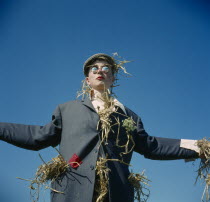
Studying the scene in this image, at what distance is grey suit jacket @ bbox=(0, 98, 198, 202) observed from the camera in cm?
367

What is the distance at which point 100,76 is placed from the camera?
178 inches

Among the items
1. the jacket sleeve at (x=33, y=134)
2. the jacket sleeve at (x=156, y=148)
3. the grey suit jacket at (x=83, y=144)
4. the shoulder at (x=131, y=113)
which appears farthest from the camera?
the shoulder at (x=131, y=113)

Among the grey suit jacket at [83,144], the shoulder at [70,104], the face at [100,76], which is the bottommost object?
the grey suit jacket at [83,144]

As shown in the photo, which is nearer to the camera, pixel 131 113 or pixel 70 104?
pixel 70 104

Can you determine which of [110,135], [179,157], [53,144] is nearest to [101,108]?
[110,135]

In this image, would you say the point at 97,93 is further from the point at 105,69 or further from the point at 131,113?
the point at 131,113

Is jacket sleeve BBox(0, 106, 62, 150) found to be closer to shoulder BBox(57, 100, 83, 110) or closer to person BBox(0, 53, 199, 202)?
person BBox(0, 53, 199, 202)

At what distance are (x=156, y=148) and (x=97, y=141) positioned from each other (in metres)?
0.80

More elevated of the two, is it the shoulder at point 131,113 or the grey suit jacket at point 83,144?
the shoulder at point 131,113

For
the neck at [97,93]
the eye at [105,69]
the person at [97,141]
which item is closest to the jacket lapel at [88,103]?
the person at [97,141]

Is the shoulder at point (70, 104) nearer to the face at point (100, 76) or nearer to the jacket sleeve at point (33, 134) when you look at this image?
the jacket sleeve at point (33, 134)

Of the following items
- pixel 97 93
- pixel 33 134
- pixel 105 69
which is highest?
pixel 105 69

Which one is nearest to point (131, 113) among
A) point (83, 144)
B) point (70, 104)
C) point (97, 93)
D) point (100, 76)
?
point (97, 93)

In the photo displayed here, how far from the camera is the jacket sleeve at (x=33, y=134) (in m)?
4.03
